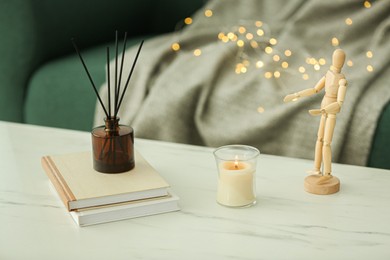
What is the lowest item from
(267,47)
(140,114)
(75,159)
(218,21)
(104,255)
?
(104,255)

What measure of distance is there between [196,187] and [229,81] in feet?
2.26

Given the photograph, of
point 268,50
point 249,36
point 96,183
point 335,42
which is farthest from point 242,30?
point 96,183

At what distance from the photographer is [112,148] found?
1034mm

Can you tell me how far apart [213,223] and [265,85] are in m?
0.78

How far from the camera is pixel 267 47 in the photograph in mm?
1836

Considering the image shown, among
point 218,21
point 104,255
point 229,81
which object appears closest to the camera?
point 104,255

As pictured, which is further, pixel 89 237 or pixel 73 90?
pixel 73 90

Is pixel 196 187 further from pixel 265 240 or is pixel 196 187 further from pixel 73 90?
pixel 73 90

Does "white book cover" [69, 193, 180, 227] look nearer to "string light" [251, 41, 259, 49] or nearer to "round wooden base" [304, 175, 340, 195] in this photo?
"round wooden base" [304, 175, 340, 195]

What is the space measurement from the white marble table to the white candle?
0.02m

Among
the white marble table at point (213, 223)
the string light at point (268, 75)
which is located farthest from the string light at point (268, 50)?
the white marble table at point (213, 223)

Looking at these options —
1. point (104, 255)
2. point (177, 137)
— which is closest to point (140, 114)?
point (177, 137)

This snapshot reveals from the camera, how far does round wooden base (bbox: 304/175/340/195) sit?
104cm

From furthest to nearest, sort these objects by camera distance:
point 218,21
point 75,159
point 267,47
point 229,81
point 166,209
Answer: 1. point 218,21
2. point 267,47
3. point 229,81
4. point 75,159
5. point 166,209
